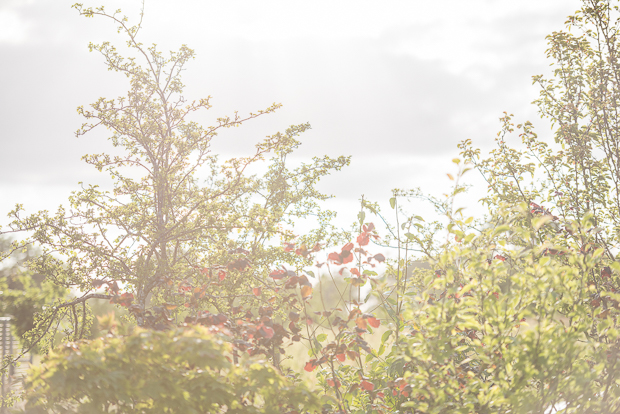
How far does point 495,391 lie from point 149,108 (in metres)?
6.62

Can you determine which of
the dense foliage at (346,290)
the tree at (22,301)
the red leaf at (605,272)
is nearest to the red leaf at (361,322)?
the dense foliage at (346,290)

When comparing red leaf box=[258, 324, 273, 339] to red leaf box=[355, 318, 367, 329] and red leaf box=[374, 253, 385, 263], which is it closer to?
red leaf box=[355, 318, 367, 329]

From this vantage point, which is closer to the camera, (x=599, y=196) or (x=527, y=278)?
(x=527, y=278)

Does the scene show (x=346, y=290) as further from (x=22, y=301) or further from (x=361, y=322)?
(x=22, y=301)

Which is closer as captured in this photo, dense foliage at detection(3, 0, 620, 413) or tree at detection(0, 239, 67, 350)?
dense foliage at detection(3, 0, 620, 413)

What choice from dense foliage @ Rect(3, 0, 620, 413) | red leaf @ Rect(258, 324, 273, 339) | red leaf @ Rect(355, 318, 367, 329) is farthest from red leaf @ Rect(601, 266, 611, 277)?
red leaf @ Rect(258, 324, 273, 339)

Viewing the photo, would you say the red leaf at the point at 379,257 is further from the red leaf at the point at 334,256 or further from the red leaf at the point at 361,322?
the red leaf at the point at 361,322

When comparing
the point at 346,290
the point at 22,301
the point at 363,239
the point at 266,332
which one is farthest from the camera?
the point at 22,301

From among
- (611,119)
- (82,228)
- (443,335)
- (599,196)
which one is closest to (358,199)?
(443,335)

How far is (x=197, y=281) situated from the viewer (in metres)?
5.43

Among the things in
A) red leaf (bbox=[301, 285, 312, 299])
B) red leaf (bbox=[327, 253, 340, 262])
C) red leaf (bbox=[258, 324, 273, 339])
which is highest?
red leaf (bbox=[327, 253, 340, 262])

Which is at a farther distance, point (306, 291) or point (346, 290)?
point (346, 290)

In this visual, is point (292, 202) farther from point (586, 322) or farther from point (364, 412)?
point (586, 322)

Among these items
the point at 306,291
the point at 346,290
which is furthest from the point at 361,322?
the point at 346,290
